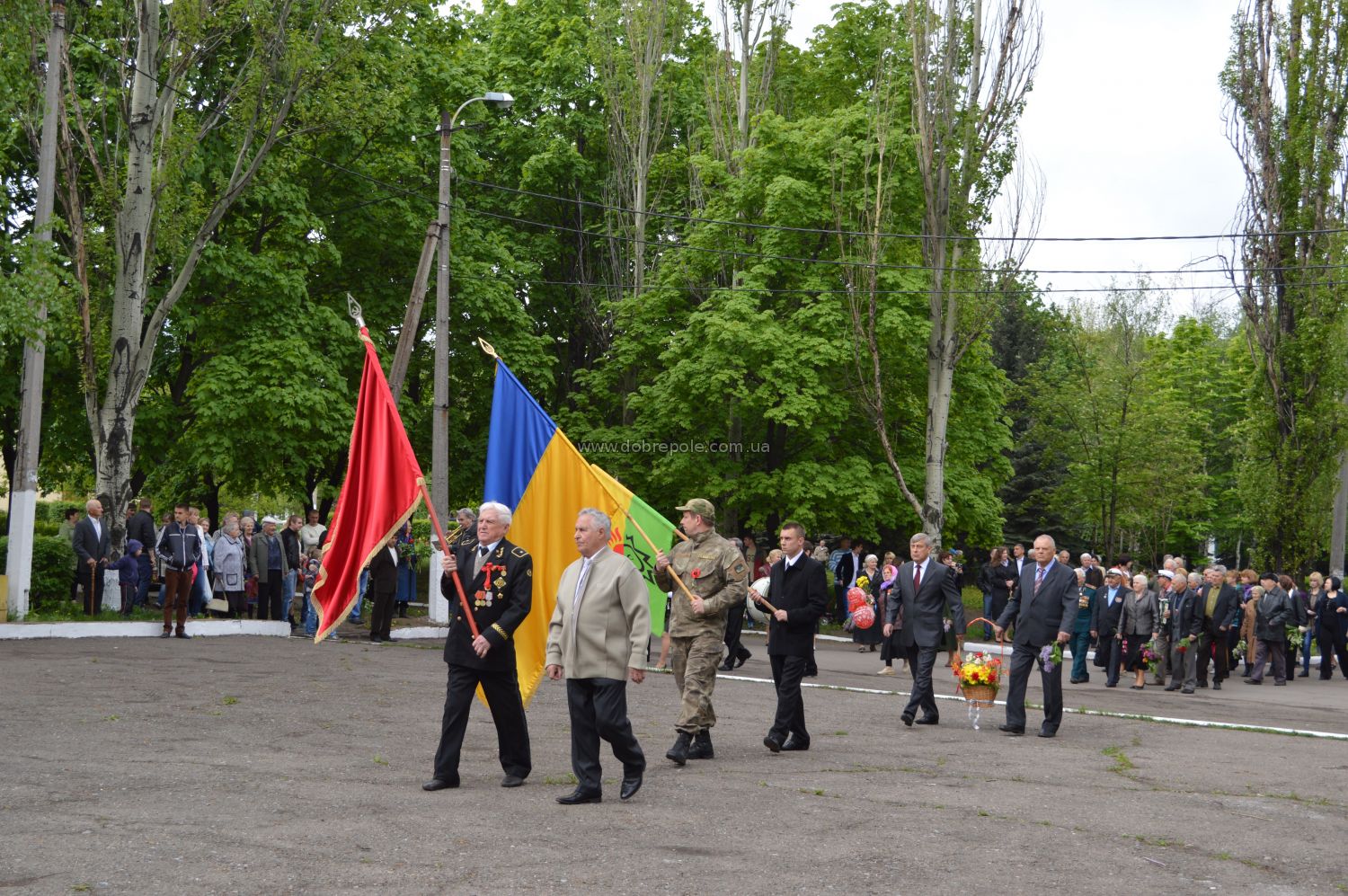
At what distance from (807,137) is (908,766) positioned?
23808 millimetres

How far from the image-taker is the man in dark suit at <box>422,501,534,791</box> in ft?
29.7

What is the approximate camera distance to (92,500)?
815 inches

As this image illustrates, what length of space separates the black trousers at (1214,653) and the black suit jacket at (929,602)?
25.0ft

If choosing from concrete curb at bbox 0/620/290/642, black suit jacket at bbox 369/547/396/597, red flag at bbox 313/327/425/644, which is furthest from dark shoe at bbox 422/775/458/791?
black suit jacket at bbox 369/547/396/597

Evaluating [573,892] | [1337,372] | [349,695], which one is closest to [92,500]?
[349,695]

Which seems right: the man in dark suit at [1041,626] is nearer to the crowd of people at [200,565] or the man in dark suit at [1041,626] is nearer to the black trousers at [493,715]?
the black trousers at [493,715]

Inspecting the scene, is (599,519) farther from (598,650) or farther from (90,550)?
(90,550)

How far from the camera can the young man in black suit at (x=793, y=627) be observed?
37.1 ft

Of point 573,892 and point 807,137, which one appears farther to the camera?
point 807,137

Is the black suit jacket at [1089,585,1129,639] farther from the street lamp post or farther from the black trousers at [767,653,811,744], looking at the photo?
the black trousers at [767,653,811,744]

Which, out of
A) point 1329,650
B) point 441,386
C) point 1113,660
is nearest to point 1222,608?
point 1113,660

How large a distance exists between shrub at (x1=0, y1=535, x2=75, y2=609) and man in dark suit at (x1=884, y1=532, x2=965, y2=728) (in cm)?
1349

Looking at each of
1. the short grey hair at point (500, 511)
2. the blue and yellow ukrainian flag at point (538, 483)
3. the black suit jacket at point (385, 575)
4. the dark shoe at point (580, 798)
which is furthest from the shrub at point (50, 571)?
the dark shoe at point (580, 798)

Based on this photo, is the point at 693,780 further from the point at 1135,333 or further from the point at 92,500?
the point at 1135,333
